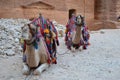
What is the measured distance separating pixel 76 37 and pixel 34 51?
301 centimetres

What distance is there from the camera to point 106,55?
8.91m

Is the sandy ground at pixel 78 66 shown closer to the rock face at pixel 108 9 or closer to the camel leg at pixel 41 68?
the camel leg at pixel 41 68

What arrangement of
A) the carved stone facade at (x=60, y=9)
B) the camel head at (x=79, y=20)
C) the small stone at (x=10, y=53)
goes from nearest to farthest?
1. the camel head at (x=79, y=20)
2. the small stone at (x=10, y=53)
3. the carved stone facade at (x=60, y=9)

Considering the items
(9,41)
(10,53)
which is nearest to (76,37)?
(10,53)

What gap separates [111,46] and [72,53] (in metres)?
2.09

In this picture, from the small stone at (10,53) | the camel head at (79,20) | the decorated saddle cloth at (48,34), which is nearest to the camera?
the decorated saddle cloth at (48,34)

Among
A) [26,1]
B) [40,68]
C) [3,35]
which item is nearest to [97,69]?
[40,68]

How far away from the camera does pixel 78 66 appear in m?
7.56

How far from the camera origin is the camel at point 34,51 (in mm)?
6355

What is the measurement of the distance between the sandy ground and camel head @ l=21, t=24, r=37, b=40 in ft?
3.12

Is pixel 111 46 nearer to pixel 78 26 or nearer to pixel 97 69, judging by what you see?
pixel 78 26

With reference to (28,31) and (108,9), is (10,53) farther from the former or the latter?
(108,9)

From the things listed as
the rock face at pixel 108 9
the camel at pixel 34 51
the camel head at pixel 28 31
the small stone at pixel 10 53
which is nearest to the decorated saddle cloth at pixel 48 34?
the camel at pixel 34 51

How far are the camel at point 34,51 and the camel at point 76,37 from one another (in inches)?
87.9
